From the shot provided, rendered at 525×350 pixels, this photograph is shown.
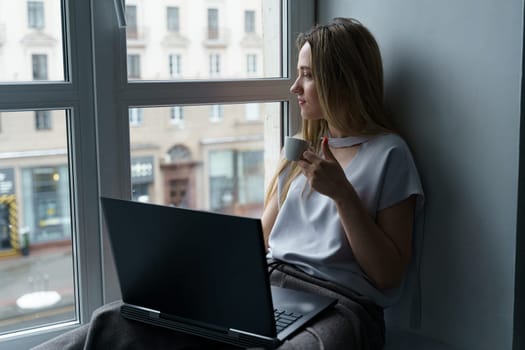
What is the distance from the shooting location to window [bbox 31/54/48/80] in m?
1.65

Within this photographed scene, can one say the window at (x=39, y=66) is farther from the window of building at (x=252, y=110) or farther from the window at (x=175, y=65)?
the window of building at (x=252, y=110)

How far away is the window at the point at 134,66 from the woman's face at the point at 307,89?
42 centimetres

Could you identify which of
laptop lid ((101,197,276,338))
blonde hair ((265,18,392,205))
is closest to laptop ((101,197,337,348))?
laptop lid ((101,197,276,338))

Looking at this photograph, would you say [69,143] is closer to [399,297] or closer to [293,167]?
[293,167]

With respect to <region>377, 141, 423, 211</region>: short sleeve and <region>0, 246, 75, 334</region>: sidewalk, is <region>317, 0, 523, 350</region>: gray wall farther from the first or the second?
<region>0, 246, 75, 334</region>: sidewalk

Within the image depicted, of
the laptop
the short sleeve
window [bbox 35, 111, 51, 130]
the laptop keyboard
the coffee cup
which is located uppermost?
window [bbox 35, 111, 51, 130]

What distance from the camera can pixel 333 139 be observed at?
1729 millimetres

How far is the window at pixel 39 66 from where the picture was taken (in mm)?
1650

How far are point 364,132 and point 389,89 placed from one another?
0.18 meters

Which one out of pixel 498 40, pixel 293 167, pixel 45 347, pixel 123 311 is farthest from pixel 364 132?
pixel 45 347

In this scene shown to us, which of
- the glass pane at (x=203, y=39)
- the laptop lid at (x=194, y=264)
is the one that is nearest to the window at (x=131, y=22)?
the glass pane at (x=203, y=39)

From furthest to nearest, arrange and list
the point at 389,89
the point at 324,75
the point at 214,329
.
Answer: the point at 389,89, the point at 324,75, the point at 214,329

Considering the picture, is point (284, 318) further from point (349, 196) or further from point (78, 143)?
point (78, 143)

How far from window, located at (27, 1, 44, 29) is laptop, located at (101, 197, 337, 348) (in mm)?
541
